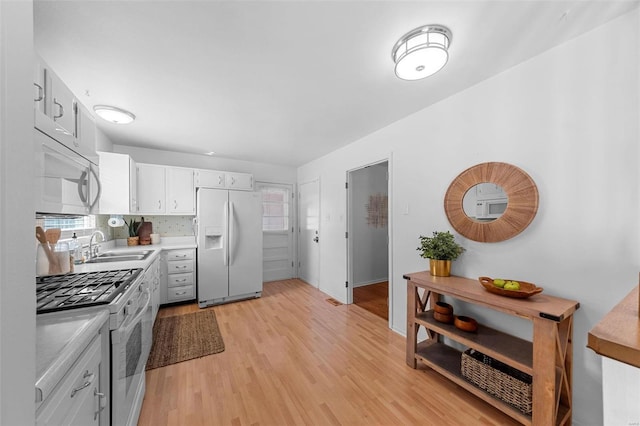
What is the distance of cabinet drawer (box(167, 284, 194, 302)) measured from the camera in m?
3.44

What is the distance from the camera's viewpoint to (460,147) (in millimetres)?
2115

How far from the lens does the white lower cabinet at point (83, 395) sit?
0.74 m

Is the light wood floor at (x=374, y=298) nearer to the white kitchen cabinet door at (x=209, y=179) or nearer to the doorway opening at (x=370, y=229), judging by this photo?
the doorway opening at (x=370, y=229)

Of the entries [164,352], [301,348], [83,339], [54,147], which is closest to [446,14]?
[54,147]

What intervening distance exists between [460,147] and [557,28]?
0.88 meters

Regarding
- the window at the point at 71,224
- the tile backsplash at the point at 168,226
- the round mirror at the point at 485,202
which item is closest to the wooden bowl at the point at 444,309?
the round mirror at the point at 485,202

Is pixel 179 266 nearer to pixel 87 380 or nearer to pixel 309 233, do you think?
pixel 309 233

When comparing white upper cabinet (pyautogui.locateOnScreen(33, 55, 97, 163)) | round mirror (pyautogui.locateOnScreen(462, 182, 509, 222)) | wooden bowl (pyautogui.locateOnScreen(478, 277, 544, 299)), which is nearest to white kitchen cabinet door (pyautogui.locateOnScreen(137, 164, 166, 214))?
white upper cabinet (pyautogui.locateOnScreen(33, 55, 97, 163))

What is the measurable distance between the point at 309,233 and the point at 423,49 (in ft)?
11.9

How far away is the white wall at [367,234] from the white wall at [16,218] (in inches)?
165

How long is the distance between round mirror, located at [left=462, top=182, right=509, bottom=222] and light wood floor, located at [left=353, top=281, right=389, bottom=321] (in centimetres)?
179

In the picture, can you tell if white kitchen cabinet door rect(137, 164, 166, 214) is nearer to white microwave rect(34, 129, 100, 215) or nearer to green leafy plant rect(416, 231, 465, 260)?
white microwave rect(34, 129, 100, 215)

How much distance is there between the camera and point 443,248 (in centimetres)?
203

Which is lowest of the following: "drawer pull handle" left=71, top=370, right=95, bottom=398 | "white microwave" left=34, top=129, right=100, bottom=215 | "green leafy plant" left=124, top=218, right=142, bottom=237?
"drawer pull handle" left=71, top=370, right=95, bottom=398
